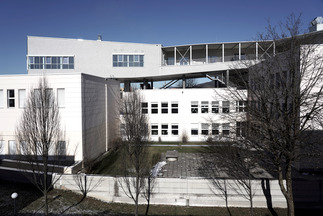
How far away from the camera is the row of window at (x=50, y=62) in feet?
93.4

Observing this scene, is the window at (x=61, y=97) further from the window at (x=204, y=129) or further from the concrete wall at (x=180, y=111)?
the window at (x=204, y=129)

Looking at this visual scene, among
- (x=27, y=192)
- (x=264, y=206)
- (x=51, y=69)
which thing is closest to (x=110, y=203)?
(x=27, y=192)

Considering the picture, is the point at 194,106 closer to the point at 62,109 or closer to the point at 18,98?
the point at 62,109

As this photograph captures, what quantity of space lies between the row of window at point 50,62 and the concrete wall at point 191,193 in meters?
20.4

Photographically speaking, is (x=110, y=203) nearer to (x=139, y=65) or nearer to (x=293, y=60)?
(x=293, y=60)

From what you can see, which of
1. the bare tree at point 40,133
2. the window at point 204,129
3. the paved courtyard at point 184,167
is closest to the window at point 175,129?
the window at point 204,129

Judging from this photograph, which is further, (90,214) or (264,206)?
(264,206)

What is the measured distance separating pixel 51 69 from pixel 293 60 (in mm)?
27117

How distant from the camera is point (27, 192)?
486 inches

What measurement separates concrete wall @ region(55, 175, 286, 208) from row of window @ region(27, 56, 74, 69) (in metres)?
20.4

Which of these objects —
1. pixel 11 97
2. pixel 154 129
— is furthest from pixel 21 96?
pixel 154 129

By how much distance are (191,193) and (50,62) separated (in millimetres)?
24728

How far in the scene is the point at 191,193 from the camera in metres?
11.7

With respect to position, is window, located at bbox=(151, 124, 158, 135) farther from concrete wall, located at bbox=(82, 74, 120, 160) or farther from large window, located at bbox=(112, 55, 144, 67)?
large window, located at bbox=(112, 55, 144, 67)
